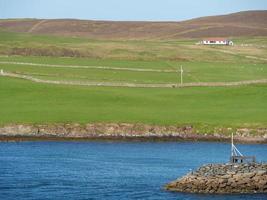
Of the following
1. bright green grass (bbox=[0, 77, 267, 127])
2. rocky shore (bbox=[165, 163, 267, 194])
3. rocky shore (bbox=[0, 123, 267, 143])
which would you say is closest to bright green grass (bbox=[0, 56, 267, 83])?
bright green grass (bbox=[0, 77, 267, 127])

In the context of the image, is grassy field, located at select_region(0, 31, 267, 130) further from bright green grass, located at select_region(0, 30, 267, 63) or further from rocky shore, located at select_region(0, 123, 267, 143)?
rocky shore, located at select_region(0, 123, 267, 143)

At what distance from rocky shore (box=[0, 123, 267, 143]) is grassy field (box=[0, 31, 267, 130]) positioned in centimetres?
84

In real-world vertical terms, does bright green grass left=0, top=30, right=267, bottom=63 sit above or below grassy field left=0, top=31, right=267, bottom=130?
above

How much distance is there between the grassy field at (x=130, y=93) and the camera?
2990 inches

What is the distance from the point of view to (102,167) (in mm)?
60406

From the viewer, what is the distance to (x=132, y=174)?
5778 centimetres

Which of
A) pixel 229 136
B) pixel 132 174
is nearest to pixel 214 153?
pixel 229 136

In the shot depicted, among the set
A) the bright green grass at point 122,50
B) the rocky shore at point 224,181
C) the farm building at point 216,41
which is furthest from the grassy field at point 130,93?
the farm building at point 216,41

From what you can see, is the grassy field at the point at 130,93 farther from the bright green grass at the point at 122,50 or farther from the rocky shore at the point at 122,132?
the rocky shore at the point at 122,132

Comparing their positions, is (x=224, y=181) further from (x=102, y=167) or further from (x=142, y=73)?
(x=142, y=73)

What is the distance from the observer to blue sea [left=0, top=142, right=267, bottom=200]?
51688 millimetres

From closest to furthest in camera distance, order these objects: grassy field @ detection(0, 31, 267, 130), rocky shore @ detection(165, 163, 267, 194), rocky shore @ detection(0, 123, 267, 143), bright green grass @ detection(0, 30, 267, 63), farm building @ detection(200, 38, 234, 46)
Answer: rocky shore @ detection(165, 163, 267, 194) < rocky shore @ detection(0, 123, 267, 143) < grassy field @ detection(0, 31, 267, 130) < bright green grass @ detection(0, 30, 267, 63) < farm building @ detection(200, 38, 234, 46)

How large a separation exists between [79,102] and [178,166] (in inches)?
849

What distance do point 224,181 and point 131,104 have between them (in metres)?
29.8
